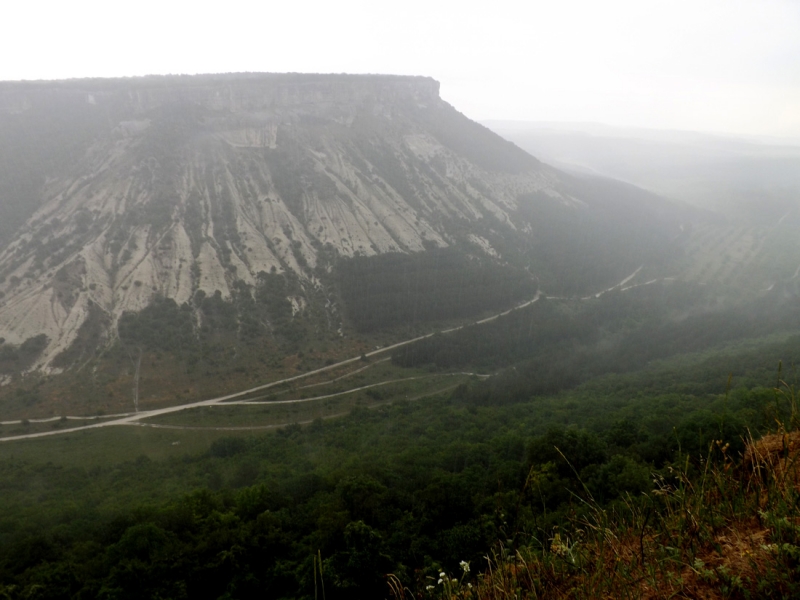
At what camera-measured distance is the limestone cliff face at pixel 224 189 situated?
159 feet

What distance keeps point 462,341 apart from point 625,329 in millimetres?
20652

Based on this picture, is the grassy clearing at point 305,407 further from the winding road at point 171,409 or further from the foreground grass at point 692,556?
the foreground grass at point 692,556

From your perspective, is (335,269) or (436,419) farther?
(335,269)

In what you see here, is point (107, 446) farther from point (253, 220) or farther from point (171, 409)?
point (253, 220)

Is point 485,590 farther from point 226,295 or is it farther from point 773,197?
point 773,197

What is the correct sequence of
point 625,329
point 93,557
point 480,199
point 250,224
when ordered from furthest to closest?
point 480,199 < point 250,224 < point 625,329 < point 93,557

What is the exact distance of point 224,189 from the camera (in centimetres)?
6184

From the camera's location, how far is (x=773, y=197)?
138250 millimetres

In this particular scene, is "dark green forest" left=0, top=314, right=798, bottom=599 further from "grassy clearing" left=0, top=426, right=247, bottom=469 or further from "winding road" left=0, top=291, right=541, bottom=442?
"winding road" left=0, top=291, right=541, bottom=442

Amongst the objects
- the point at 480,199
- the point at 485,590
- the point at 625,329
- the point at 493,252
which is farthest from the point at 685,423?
the point at 480,199

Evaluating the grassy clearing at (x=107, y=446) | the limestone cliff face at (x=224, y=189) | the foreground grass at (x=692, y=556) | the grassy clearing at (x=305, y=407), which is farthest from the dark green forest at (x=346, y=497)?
the limestone cliff face at (x=224, y=189)

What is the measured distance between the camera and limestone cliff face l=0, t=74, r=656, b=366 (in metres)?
48.5

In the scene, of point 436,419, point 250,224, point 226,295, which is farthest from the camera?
point 250,224

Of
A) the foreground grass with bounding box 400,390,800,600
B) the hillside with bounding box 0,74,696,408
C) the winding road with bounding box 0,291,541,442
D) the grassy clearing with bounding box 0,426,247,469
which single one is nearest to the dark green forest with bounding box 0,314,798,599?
the foreground grass with bounding box 400,390,800,600
